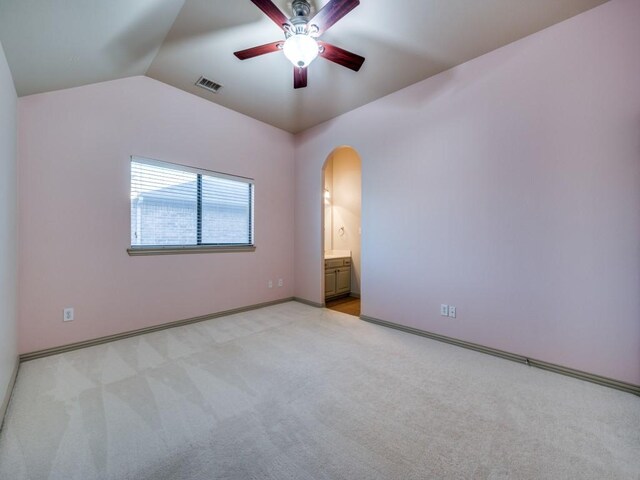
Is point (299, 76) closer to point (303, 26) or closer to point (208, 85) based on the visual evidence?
point (303, 26)

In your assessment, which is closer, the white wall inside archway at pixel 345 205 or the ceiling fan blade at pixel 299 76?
the ceiling fan blade at pixel 299 76

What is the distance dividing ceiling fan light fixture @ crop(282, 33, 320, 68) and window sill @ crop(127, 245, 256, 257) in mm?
2531

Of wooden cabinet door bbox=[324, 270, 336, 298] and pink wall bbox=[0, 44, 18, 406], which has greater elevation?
pink wall bbox=[0, 44, 18, 406]

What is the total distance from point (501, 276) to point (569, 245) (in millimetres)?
556

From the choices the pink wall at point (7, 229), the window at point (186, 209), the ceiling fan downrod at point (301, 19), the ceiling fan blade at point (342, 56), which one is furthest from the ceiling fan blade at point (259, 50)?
the window at point (186, 209)

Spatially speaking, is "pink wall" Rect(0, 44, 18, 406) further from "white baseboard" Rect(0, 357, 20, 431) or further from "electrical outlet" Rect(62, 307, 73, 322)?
"electrical outlet" Rect(62, 307, 73, 322)

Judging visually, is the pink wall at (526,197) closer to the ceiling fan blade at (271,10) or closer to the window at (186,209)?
the ceiling fan blade at (271,10)

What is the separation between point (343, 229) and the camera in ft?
17.5

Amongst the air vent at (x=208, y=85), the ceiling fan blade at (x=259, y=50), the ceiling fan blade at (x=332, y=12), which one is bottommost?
the ceiling fan blade at (x=332, y=12)

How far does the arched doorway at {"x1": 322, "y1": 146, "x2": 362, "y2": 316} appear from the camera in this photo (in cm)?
470

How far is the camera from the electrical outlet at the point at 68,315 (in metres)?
2.55

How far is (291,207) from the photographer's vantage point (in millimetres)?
4609

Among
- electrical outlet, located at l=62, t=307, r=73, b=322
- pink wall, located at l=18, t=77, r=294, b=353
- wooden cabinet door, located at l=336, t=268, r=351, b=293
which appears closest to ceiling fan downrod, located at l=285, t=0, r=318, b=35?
pink wall, located at l=18, t=77, r=294, b=353

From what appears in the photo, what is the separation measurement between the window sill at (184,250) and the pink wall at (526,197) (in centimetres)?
197
